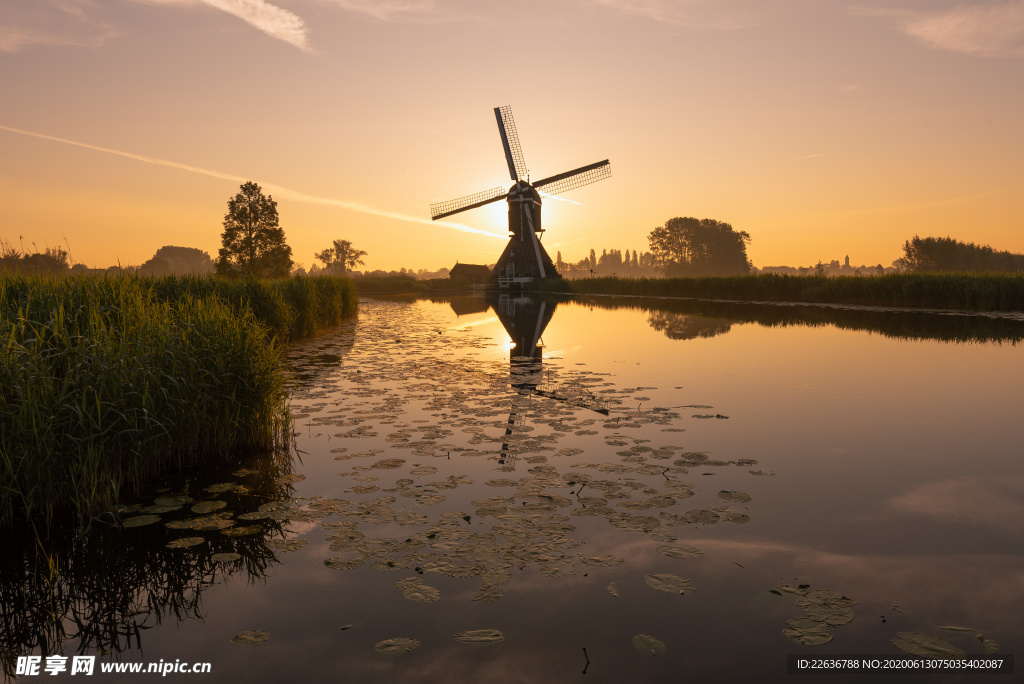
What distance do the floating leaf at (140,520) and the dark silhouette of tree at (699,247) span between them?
384 feet

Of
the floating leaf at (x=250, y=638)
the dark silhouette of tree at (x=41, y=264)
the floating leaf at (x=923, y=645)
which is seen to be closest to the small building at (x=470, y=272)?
the dark silhouette of tree at (x=41, y=264)

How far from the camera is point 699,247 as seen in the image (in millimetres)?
116125

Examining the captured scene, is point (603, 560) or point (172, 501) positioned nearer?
point (603, 560)

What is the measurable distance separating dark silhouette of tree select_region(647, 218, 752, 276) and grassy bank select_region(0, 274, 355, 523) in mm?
114546

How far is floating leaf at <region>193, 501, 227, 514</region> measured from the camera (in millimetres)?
5820

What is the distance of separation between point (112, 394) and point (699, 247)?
120 meters

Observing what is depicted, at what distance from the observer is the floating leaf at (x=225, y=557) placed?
15.9 feet

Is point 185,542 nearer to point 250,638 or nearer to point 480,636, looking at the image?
point 250,638

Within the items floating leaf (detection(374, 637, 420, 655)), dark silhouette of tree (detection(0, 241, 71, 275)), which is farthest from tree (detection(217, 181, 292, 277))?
floating leaf (detection(374, 637, 420, 655))

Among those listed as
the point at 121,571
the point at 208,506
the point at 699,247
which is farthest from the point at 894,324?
the point at 699,247

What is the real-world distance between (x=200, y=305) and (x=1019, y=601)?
10.3 meters

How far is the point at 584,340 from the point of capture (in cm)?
2100

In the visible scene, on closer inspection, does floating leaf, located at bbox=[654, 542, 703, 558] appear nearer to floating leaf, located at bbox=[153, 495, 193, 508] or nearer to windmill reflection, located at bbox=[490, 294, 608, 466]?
windmill reflection, located at bbox=[490, 294, 608, 466]

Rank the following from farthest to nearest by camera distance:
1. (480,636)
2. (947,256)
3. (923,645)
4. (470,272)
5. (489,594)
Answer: (470,272), (947,256), (489,594), (480,636), (923,645)
